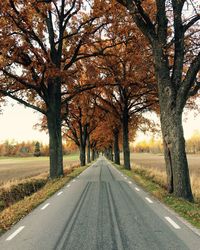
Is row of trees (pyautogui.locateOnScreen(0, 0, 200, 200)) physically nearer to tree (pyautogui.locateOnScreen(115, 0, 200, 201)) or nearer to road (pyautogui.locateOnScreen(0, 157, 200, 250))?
tree (pyautogui.locateOnScreen(115, 0, 200, 201))

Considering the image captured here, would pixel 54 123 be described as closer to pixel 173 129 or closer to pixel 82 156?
pixel 173 129

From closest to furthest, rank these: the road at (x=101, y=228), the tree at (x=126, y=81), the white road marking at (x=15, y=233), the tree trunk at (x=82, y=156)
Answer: the road at (x=101, y=228), the white road marking at (x=15, y=233), the tree at (x=126, y=81), the tree trunk at (x=82, y=156)

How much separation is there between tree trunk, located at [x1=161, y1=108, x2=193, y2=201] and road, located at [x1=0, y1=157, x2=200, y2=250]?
1230mm

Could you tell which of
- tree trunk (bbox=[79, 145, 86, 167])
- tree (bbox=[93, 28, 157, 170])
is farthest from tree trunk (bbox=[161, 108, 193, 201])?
tree trunk (bbox=[79, 145, 86, 167])

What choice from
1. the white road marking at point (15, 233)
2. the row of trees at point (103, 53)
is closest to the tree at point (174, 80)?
the row of trees at point (103, 53)

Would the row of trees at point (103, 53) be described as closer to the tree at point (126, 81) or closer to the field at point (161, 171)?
the tree at point (126, 81)

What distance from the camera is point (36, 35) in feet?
66.5

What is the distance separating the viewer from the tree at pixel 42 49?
17516 mm


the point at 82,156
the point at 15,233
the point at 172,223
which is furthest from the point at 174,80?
the point at 82,156

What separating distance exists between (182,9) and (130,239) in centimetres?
882

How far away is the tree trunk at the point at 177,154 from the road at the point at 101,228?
1230 mm

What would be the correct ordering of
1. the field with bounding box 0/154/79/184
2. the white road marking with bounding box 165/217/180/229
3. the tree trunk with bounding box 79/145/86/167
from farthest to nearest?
the tree trunk with bounding box 79/145/86/167, the field with bounding box 0/154/79/184, the white road marking with bounding box 165/217/180/229

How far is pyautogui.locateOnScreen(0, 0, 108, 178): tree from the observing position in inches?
690

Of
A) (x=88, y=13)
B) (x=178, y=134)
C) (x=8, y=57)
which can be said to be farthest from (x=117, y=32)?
(x=178, y=134)
